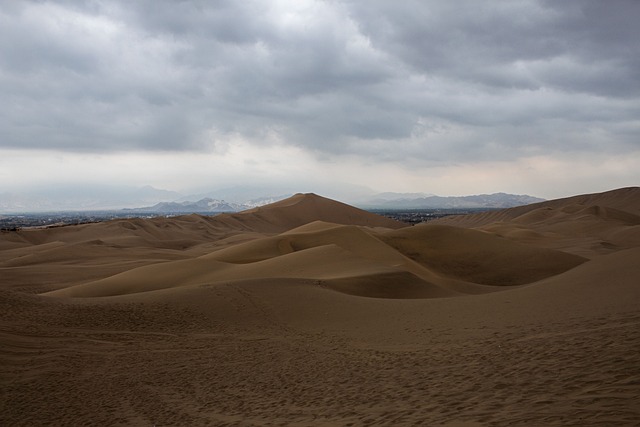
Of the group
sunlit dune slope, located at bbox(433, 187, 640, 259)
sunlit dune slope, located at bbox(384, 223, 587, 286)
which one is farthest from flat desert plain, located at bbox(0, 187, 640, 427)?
sunlit dune slope, located at bbox(433, 187, 640, 259)

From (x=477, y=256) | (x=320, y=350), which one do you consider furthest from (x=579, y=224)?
(x=320, y=350)

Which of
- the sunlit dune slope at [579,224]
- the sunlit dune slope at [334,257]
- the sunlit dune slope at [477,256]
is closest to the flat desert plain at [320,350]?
the sunlit dune slope at [334,257]

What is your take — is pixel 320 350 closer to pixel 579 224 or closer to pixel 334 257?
pixel 334 257

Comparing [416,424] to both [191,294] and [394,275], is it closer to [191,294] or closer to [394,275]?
[191,294]

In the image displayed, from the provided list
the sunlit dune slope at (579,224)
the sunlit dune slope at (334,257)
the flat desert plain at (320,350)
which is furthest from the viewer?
the sunlit dune slope at (579,224)

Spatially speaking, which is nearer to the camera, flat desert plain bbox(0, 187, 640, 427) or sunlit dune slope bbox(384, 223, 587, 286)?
flat desert plain bbox(0, 187, 640, 427)

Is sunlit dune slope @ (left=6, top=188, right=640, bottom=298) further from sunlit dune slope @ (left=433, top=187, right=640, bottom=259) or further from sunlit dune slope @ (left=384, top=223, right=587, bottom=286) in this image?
sunlit dune slope @ (left=433, top=187, right=640, bottom=259)

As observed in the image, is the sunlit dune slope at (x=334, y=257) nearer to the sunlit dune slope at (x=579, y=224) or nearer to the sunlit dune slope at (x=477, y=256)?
the sunlit dune slope at (x=477, y=256)

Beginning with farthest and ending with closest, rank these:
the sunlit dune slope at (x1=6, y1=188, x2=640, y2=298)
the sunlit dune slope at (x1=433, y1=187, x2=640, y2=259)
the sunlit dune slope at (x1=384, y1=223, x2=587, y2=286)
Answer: the sunlit dune slope at (x1=433, y1=187, x2=640, y2=259) → the sunlit dune slope at (x1=384, y1=223, x2=587, y2=286) → the sunlit dune slope at (x1=6, y1=188, x2=640, y2=298)

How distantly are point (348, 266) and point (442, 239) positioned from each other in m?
18.1

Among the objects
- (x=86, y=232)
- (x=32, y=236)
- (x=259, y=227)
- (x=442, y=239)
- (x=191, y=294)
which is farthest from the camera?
(x=259, y=227)

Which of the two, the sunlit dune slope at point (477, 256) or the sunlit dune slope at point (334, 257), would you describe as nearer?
the sunlit dune slope at point (334, 257)

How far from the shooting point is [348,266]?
90.5 feet

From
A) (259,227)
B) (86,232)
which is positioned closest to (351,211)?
(259,227)
